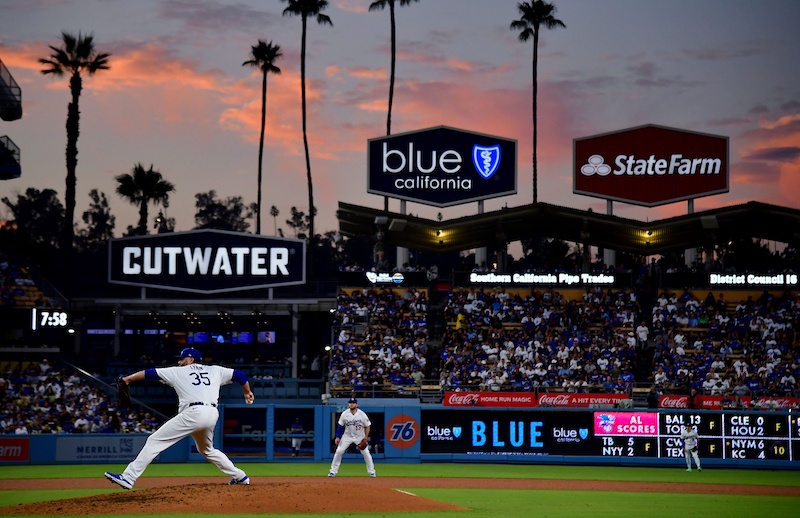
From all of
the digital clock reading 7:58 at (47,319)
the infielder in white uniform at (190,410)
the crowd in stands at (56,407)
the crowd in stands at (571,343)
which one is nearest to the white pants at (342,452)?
the infielder in white uniform at (190,410)

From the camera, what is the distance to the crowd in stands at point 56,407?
123 feet

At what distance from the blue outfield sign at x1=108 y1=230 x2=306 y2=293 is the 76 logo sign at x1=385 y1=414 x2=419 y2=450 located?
13377mm

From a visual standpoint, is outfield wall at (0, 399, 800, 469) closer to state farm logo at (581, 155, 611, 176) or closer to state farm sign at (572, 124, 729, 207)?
state farm sign at (572, 124, 729, 207)

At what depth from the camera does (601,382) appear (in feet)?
130

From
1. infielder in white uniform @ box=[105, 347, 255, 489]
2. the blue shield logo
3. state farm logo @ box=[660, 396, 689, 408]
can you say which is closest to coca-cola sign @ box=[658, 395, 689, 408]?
state farm logo @ box=[660, 396, 689, 408]

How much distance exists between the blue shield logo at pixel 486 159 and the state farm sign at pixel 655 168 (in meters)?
3.63

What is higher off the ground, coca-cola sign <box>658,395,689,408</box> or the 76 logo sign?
coca-cola sign <box>658,395,689,408</box>

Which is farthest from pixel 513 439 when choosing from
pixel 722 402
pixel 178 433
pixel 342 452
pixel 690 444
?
pixel 178 433

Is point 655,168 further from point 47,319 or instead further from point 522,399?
point 47,319

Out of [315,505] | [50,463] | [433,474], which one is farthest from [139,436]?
[315,505]

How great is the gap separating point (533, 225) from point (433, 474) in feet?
61.1

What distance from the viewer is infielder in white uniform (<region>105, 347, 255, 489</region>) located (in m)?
15.9

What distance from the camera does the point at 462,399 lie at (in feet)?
122

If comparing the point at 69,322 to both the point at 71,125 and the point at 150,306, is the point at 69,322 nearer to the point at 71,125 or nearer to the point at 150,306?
the point at 150,306
